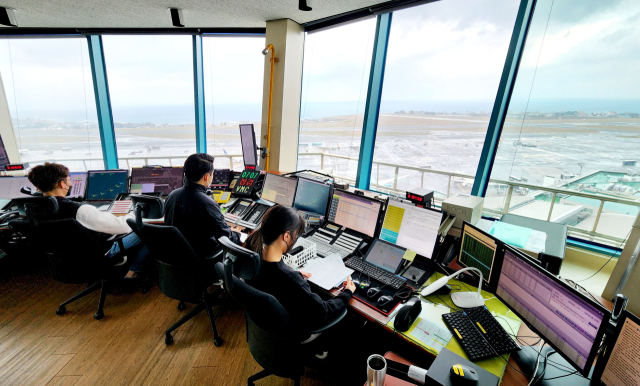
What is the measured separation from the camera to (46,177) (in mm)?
2174

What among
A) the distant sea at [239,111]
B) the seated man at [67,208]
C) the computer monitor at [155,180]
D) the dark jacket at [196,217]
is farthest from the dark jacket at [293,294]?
the distant sea at [239,111]

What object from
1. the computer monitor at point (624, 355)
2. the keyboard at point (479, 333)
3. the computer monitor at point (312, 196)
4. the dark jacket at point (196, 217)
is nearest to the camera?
the computer monitor at point (624, 355)

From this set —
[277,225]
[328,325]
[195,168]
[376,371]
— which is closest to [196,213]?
[195,168]

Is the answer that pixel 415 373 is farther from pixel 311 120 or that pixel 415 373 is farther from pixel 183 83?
pixel 183 83

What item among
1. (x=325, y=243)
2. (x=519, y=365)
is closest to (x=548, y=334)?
(x=519, y=365)

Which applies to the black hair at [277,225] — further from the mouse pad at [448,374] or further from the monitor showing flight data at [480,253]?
the monitor showing flight data at [480,253]

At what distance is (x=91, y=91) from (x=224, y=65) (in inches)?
87.0

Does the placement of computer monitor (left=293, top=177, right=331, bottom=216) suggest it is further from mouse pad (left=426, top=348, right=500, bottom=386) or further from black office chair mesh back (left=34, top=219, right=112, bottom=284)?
black office chair mesh back (left=34, top=219, right=112, bottom=284)

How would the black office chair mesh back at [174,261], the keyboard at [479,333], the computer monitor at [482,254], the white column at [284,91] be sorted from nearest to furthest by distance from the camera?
1. the keyboard at [479,333]
2. the computer monitor at [482,254]
3. the black office chair mesh back at [174,261]
4. the white column at [284,91]

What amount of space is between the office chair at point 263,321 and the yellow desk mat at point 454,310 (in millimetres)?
465

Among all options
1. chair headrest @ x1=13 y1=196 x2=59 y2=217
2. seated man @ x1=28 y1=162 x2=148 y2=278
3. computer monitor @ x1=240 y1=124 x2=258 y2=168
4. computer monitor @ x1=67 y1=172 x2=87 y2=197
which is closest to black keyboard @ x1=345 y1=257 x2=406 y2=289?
seated man @ x1=28 y1=162 x2=148 y2=278

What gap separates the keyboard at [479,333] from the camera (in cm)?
126

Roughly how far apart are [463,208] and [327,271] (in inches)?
39.8

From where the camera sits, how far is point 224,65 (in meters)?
4.63
